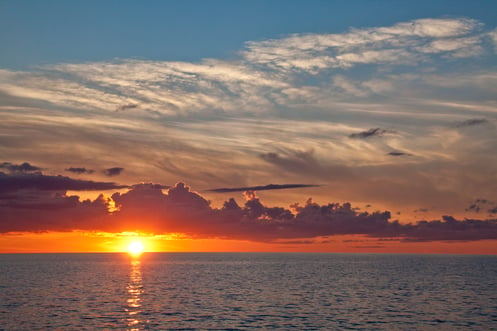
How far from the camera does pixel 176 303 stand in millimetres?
109250

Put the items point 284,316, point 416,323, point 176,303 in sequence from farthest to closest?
point 176,303, point 284,316, point 416,323

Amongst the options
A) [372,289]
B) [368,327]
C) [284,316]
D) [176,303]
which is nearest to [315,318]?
[284,316]

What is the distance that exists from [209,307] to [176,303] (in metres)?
9.95

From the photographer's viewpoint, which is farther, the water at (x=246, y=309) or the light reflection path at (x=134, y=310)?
the water at (x=246, y=309)

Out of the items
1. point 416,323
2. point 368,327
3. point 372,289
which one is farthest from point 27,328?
point 372,289

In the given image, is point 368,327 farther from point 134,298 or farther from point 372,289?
point 372,289

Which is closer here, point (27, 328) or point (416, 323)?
point (27, 328)

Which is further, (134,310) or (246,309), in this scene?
(246,309)

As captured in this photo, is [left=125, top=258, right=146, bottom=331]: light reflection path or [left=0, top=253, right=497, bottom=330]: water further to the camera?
[left=0, top=253, right=497, bottom=330]: water

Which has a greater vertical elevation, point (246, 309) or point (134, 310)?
point (134, 310)

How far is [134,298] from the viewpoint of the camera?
4692 inches

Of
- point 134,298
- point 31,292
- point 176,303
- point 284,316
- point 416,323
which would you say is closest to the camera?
point 416,323

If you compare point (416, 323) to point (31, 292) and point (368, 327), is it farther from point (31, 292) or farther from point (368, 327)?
point (31, 292)

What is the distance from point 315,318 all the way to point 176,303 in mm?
33165
